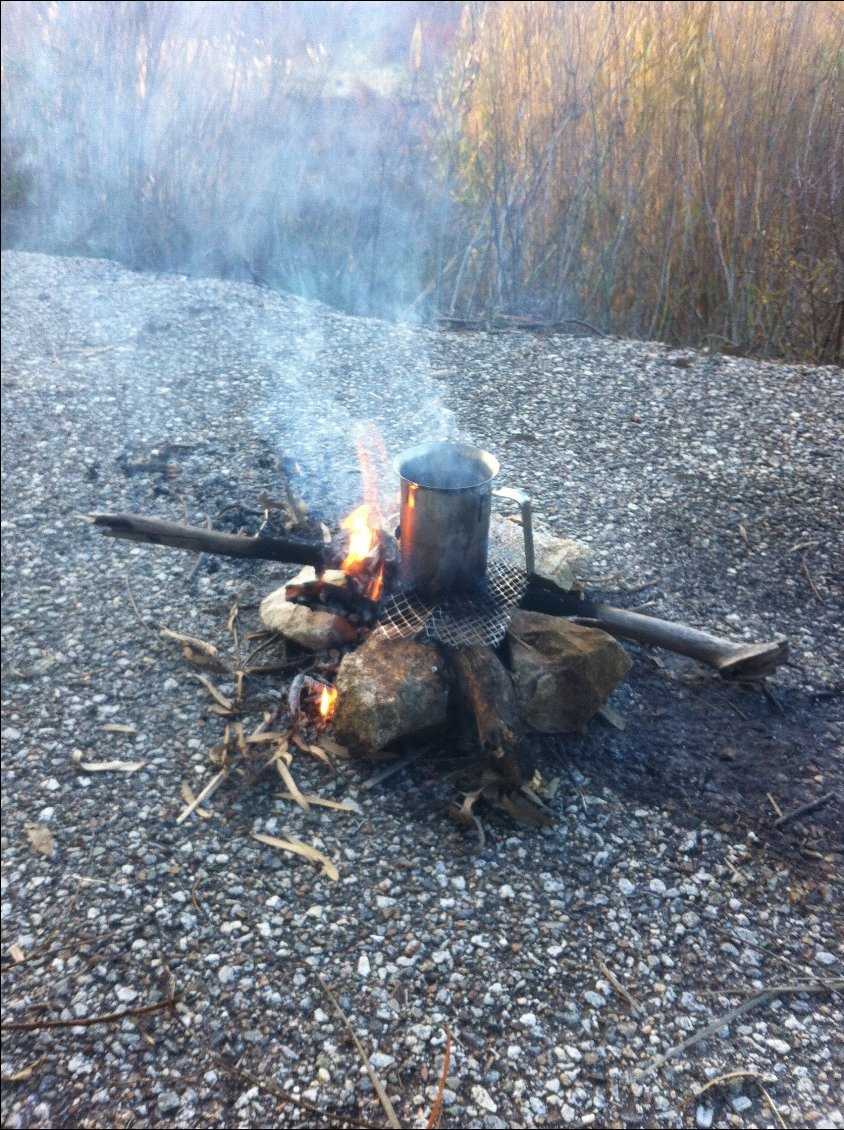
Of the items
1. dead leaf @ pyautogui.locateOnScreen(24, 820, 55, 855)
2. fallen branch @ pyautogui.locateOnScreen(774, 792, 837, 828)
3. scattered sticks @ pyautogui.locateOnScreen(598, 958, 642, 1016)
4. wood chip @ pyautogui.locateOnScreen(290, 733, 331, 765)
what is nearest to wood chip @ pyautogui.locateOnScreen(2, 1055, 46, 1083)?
dead leaf @ pyautogui.locateOnScreen(24, 820, 55, 855)

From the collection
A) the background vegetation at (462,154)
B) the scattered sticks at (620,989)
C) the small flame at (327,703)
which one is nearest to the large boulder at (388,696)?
the small flame at (327,703)

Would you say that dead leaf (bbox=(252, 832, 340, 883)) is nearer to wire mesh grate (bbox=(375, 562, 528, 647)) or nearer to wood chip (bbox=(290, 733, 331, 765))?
wood chip (bbox=(290, 733, 331, 765))

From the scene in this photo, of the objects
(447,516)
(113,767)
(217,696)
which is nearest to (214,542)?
(217,696)

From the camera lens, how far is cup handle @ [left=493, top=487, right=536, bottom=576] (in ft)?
8.11

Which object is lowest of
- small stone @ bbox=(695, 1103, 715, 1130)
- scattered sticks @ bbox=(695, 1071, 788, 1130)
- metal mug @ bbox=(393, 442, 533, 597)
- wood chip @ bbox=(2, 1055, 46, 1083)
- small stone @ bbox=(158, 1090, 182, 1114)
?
wood chip @ bbox=(2, 1055, 46, 1083)

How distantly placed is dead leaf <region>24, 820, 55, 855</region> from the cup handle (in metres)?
1.59

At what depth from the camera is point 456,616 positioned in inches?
104

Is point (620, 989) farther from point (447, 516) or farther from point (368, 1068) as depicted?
point (447, 516)

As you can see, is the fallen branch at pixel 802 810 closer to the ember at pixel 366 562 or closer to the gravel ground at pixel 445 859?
the gravel ground at pixel 445 859

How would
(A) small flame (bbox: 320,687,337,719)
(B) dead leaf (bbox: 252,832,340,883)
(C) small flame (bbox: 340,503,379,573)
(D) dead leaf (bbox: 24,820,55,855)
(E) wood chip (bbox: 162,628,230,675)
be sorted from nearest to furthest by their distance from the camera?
1. (B) dead leaf (bbox: 252,832,340,883)
2. (D) dead leaf (bbox: 24,820,55,855)
3. (A) small flame (bbox: 320,687,337,719)
4. (C) small flame (bbox: 340,503,379,573)
5. (E) wood chip (bbox: 162,628,230,675)

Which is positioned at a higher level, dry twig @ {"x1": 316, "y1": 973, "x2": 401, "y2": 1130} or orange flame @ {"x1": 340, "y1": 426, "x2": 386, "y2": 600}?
orange flame @ {"x1": 340, "y1": 426, "x2": 386, "y2": 600}

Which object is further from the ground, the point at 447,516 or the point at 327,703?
the point at 447,516

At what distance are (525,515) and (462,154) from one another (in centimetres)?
459

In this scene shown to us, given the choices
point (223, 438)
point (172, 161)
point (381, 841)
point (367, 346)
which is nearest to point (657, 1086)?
point (381, 841)
